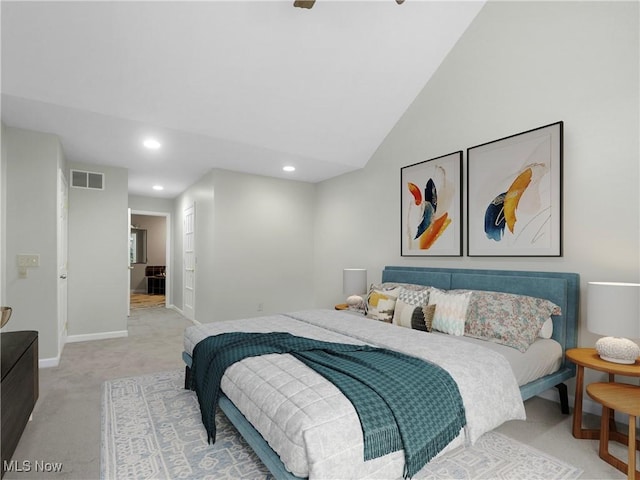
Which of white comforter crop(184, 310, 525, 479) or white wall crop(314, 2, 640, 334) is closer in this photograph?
white comforter crop(184, 310, 525, 479)

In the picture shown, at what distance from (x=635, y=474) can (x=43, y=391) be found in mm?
4137

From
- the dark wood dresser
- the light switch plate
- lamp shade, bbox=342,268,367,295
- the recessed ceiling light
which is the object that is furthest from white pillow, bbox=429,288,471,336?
the light switch plate

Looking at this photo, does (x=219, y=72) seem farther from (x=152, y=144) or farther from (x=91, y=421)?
(x=91, y=421)

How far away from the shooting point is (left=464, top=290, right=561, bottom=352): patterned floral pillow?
251 cm

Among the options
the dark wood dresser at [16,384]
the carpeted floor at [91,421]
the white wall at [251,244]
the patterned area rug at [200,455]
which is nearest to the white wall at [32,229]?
the carpeted floor at [91,421]

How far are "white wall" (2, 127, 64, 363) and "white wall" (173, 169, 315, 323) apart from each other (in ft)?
6.11

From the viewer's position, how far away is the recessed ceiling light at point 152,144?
3.82 m

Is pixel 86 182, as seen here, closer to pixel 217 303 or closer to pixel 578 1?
pixel 217 303

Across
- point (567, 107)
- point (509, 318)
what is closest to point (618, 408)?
point (509, 318)

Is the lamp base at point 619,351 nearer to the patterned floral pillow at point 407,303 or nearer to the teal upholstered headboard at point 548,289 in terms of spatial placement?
the teal upholstered headboard at point 548,289

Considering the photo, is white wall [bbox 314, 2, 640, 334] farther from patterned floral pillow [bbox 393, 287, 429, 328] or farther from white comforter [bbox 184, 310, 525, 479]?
white comforter [bbox 184, 310, 525, 479]

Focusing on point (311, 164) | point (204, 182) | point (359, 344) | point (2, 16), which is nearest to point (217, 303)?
point (204, 182)

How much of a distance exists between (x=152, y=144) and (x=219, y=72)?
138cm

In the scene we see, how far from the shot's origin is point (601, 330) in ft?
7.15
